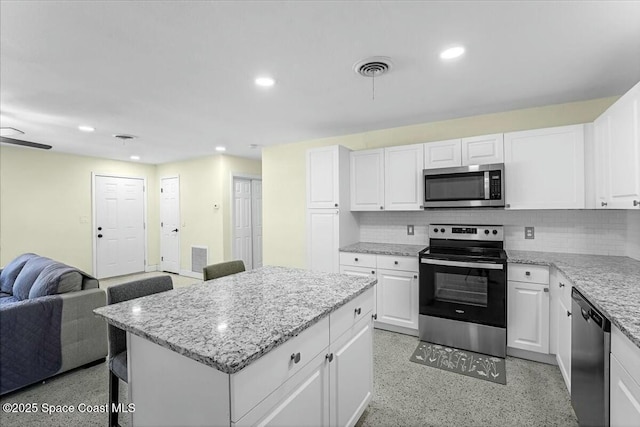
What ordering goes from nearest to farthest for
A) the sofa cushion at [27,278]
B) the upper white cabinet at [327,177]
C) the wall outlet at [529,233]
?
1. the sofa cushion at [27,278]
2. the wall outlet at [529,233]
3. the upper white cabinet at [327,177]

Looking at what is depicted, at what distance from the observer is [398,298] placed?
320 cm

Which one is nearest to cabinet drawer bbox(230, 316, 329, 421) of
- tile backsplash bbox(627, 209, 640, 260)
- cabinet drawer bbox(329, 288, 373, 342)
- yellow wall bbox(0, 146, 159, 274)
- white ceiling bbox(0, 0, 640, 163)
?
cabinet drawer bbox(329, 288, 373, 342)

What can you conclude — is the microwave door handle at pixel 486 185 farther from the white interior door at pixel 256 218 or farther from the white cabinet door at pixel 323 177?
the white interior door at pixel 256 218

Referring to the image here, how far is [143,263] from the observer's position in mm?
6535

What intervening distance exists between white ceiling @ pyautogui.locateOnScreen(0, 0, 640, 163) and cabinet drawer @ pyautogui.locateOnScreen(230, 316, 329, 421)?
165 centimetres

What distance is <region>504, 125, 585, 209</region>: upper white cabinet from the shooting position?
104 inches

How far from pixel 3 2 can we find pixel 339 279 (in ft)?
7.73

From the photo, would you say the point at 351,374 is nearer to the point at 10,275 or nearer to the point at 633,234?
the point at 633,234

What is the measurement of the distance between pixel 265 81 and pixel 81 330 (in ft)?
8.65

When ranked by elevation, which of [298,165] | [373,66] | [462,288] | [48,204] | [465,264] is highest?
[373,66]

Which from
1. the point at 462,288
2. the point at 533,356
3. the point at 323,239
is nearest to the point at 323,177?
the point at 323,239

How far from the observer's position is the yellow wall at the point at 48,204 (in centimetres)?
471

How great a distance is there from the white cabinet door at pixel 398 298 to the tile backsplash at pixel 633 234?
183cm

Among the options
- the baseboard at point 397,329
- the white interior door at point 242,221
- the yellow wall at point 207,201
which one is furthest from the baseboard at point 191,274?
the baseboard at point 397,329
